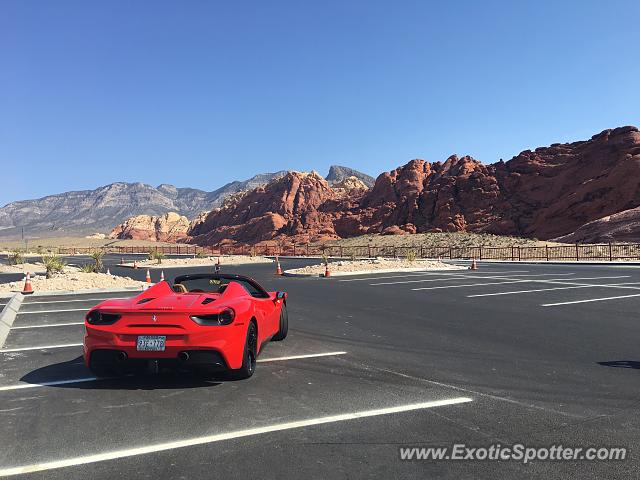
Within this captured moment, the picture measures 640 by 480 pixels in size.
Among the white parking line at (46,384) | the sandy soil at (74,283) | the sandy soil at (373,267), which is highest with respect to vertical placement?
the sandy soil at (74,283)

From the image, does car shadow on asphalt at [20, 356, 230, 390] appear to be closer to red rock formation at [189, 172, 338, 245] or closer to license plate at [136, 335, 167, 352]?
license plate at [136, 335, 167, 352]

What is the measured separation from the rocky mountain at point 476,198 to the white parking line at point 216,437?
2892 inches

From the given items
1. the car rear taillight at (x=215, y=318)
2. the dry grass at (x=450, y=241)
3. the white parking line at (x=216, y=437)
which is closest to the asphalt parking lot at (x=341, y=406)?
the white parking line at (x=216, y=437)

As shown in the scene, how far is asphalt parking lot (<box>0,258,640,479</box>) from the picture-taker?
12.2 feet

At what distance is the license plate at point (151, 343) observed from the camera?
5547mm

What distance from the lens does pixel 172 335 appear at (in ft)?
18.2

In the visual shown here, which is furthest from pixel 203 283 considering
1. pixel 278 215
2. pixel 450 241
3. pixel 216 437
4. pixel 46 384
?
pixel 278 215

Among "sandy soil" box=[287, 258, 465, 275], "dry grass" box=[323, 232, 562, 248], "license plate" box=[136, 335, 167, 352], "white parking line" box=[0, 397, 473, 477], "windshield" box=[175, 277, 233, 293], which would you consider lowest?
"white parking line" box=[0, 397, 473, 477]

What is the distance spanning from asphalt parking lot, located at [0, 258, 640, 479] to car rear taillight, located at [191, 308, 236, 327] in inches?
28.8

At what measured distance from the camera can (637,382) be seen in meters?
5.82

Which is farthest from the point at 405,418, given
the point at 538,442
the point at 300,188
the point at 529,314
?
the point at 300,188

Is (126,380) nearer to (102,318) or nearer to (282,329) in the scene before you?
(102,318)

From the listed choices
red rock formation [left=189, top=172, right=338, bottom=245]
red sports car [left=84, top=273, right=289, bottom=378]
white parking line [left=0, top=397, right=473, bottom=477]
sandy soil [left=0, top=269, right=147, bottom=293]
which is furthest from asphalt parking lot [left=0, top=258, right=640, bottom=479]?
red rock formation [left=189, top=172, right=338, bottom=245]

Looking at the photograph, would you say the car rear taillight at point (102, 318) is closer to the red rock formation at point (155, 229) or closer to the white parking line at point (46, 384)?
the white parking line at point (46, 384)
